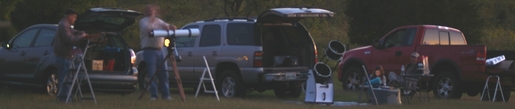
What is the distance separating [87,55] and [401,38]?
7.26 m

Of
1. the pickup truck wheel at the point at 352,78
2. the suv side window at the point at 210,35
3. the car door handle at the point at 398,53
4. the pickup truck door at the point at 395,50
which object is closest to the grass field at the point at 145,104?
the suv side window at the point at 210,35

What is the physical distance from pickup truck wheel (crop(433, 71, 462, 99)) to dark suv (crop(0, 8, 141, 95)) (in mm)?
6179

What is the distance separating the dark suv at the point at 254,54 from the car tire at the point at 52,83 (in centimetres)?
265

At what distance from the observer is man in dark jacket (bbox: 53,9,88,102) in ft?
39.1

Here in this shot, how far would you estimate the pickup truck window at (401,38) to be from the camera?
18.3 metres

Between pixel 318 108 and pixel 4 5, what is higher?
pixel 4 5

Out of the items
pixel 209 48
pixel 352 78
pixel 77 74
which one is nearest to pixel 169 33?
pixel 77 74

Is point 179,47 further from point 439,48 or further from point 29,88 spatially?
point 439,48

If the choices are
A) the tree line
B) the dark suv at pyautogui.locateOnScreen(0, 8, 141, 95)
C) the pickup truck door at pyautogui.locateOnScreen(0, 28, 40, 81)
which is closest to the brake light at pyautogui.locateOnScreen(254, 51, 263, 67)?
the dark suv at pyautogui.locateOnScreen(0, 8, 141, 95)

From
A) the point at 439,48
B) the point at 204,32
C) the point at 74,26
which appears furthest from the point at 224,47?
the point at 439,48

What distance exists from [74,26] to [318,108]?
12.7ft

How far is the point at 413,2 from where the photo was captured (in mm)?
33688

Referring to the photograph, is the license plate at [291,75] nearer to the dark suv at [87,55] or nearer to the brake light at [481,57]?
the dark suv at [87,55]

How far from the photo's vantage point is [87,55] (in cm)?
1400
